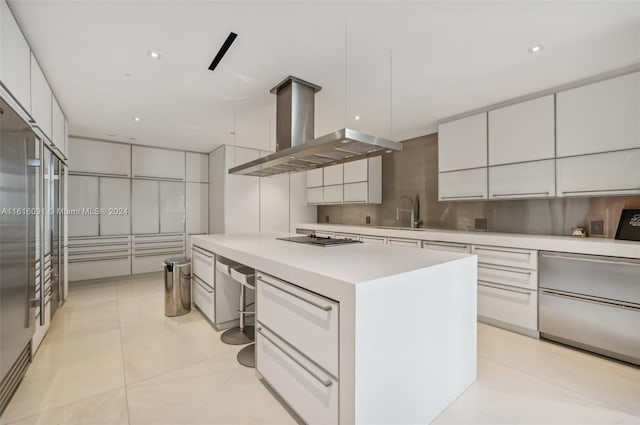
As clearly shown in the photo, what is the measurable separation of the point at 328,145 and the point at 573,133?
2294 millimetres

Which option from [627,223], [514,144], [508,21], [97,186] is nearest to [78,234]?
[97,186]

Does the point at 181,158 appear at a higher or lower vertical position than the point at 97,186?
higher

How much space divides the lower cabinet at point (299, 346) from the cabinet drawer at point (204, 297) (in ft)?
3.63

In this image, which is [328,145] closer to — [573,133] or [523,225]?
[573,133]

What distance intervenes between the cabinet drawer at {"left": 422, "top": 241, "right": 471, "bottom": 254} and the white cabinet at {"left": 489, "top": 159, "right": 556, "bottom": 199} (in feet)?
2.17

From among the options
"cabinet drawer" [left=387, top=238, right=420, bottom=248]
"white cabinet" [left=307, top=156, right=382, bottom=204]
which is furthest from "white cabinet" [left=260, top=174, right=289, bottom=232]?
"cabinet drawer" [left=387, top=238, right=420, bottom=248]

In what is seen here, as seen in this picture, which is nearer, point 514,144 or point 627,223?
point 627,223

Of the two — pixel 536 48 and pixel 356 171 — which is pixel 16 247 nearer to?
pixel 536 48

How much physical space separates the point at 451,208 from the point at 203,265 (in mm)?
3236

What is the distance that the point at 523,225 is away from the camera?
311 cm

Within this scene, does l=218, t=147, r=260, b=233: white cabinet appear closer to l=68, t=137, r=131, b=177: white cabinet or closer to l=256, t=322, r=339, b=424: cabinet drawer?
l=68, t=137, r=131, b=177: white cabinet

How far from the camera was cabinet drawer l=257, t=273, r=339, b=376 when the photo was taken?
49.5 inches

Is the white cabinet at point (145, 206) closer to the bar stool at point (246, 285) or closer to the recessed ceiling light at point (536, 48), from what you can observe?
the bar stool at point (246, 285)

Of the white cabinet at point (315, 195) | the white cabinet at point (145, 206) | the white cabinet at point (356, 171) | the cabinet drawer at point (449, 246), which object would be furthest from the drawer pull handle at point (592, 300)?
the white cabinet at point (145, 206)
